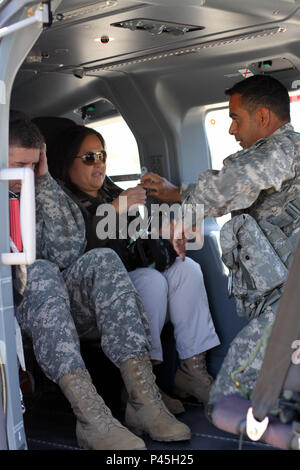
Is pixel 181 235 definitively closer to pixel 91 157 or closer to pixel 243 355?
pixel 243 355

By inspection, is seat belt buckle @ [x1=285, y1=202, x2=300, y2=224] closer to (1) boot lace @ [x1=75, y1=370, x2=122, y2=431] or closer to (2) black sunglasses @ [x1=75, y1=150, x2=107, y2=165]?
(1) boot lace @ [x1=75, y1=370, x2=122, y2=431]

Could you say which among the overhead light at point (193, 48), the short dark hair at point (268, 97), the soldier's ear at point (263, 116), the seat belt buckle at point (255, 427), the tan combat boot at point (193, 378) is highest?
the overhead light at point (193, 48)

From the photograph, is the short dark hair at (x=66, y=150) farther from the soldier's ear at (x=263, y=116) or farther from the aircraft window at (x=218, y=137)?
the soldier's ear at (x=263, y=116)

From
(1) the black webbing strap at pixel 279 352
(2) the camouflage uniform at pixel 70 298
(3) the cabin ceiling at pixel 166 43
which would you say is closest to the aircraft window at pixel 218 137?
(3) the cabin ceiling at pixel 166 43

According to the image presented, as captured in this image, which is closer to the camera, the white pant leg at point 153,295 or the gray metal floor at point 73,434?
the gray metal floor at point 73,434

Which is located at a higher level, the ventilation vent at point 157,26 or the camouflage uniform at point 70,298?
the ventilation vent at point 157,26

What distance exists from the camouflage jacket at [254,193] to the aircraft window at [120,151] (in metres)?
1.34

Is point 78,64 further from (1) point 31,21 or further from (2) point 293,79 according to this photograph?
(1) point 31,21

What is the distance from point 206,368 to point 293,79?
154cm

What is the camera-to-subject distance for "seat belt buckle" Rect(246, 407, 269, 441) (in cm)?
215

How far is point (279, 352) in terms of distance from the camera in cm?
215

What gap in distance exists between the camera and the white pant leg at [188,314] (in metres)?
3.96

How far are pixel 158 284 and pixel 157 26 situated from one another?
1.25m
